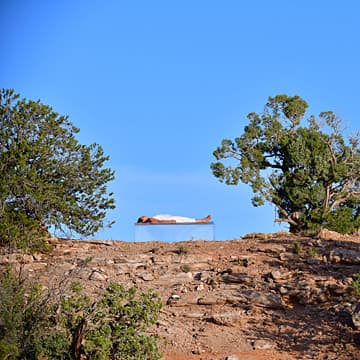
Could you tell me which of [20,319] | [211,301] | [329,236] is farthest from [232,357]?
[329,236]

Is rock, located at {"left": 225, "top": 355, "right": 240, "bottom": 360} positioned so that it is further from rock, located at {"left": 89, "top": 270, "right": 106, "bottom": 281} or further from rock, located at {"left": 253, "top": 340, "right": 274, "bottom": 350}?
rock, located at {"left": 89, "top": 270, "right": 106, "bottom": 281}

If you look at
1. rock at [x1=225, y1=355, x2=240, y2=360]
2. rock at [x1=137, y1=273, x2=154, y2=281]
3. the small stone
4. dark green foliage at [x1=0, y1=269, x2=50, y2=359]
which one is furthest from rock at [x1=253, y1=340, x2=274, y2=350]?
dark green foliage at [x1=0, y1=269, x2=50, y2=359]

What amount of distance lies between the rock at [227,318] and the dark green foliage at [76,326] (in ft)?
10.5

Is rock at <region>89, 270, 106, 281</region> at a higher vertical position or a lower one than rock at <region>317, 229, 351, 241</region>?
lower

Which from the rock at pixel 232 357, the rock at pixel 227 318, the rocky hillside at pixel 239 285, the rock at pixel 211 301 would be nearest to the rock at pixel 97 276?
the rocky hillside at pixel 239 285

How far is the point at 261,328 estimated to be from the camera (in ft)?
57.2

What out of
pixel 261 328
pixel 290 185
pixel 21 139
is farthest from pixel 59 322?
pixel 290 185

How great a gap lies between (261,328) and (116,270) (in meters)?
4.88

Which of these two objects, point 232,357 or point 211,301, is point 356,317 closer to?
point 232,357

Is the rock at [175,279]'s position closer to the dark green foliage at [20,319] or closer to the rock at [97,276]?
the rock at [97,276]

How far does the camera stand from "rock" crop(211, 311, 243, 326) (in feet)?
58.0

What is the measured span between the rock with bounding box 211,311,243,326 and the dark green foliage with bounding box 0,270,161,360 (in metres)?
3.21

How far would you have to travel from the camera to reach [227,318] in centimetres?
1777

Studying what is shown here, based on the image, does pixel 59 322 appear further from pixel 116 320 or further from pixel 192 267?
pixel 192 267
